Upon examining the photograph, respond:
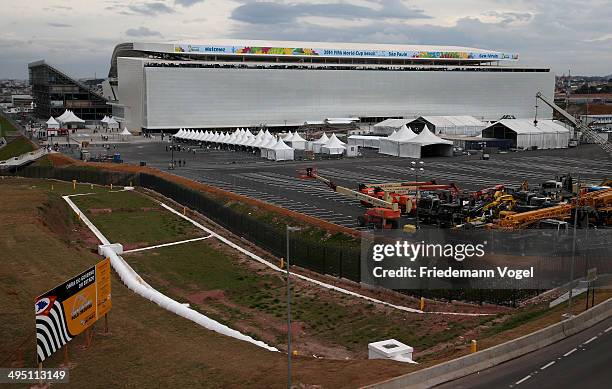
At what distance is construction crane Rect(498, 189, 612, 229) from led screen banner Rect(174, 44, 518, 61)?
373 feet

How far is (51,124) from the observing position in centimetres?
12388

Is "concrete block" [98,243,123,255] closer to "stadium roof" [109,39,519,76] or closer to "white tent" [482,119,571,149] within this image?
"white tent" [482,119,571,149]

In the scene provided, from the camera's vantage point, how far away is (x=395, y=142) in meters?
92.6

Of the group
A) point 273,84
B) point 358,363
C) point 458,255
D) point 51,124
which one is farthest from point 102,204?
point 273,84

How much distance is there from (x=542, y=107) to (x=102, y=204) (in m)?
143

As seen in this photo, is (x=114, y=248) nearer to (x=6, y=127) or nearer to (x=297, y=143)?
(x=297, y=143)

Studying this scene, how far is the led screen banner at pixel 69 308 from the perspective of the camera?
67.8ft

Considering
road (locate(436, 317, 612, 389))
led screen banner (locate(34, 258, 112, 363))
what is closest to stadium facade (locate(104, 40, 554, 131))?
led screen banner (locate(34, 258, 112, 363))

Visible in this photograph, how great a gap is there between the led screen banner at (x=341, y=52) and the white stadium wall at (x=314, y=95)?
6091 millimetres

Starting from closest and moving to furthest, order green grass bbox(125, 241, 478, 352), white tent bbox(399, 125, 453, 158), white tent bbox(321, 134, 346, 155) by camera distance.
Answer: green grass bbox(125, 241, 478, 352)
white tent bbox(399, 125, 453, 158)
white tent bbox(321, 134, 346, 155)

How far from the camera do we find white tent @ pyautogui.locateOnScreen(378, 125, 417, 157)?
9221 centimetres

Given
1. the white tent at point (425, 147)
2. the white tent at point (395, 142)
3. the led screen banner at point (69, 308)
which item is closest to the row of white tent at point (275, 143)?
the white tent at point (395, 142)

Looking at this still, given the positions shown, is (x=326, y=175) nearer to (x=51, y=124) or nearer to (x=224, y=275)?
(x=224, y=275)

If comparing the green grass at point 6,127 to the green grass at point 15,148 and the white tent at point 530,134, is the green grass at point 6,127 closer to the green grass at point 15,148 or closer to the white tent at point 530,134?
the green grass at point 15,148
